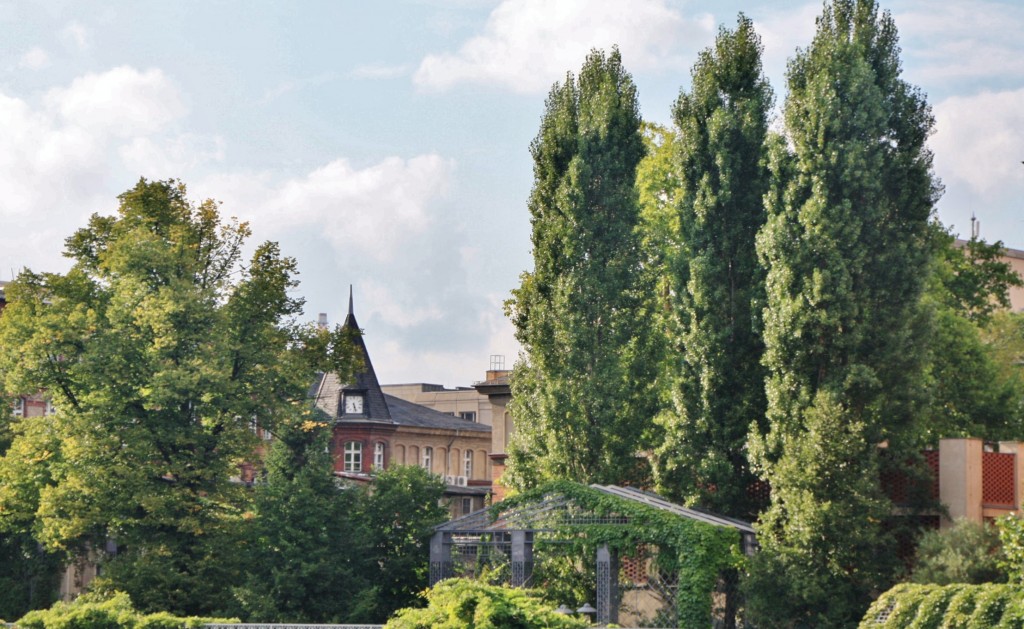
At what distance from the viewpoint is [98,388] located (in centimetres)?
3906

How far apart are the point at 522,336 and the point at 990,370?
1306 cm

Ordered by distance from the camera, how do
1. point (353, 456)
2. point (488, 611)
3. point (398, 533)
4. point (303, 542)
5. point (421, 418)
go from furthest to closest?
point (421, 418), point (353, 456), point (398, 533), point (303, 542), point (488, 611)

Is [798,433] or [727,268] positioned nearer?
[798,433]

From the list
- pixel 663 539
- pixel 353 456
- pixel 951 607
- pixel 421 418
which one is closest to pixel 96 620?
pixel 663 539

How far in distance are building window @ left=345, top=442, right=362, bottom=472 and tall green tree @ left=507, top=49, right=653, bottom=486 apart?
48.4 metres

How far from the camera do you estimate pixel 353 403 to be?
91.2 meters

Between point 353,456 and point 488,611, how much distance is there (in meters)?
70.7

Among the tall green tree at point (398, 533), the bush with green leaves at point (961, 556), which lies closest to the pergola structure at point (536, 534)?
the tall green tree at point (398, 533)

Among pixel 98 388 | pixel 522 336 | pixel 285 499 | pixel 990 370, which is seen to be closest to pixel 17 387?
pixel 98 388

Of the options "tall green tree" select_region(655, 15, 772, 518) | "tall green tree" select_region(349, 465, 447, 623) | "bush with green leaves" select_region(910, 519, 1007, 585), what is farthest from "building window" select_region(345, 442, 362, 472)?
"bush with green leaves" select_region(910, 519, 1007, 585)

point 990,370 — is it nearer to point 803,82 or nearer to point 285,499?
point 803,82

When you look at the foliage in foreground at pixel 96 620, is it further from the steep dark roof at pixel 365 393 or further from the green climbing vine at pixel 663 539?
the steep dark roof at pixel 365 393

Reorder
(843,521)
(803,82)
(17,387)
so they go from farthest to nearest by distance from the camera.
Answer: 1. (17,387)
2. (803,82)
3. (843,521)

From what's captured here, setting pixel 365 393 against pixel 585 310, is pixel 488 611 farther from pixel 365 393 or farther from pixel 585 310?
pixel 365 393
